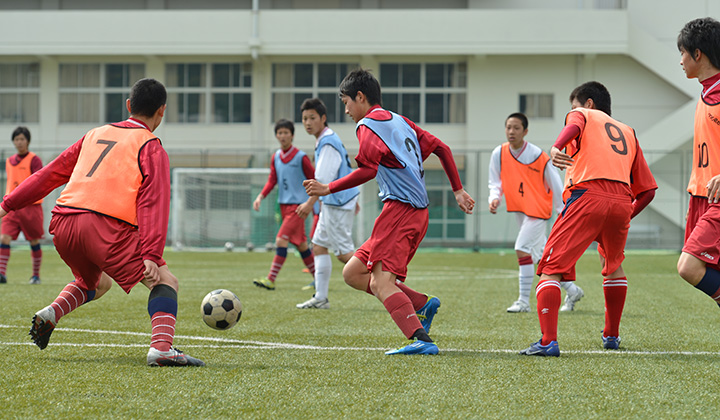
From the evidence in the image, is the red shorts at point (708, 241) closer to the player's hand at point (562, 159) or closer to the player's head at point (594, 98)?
the player's hand at point (562, 159)

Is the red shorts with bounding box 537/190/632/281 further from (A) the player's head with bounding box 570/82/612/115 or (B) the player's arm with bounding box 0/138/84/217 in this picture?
(B) the player's arm with bounding box 0/138/84/217

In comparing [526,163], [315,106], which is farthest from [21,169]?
[526,163]

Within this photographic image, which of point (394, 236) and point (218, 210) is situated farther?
point (218, 210)

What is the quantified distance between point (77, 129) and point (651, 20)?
21.1 m

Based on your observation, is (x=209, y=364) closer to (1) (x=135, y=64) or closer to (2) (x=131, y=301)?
(2) (x=131, y=301)

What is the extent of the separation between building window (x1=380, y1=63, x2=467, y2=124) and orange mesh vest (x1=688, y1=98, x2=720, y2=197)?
24.0m

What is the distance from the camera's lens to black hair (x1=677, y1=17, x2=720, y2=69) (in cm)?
443

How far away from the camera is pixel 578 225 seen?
4926 mm

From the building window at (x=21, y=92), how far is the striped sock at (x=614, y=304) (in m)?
27.9

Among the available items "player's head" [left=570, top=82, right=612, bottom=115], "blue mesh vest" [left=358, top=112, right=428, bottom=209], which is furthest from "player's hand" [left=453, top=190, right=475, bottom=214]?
"player's head" [left=570, top=82, right=612, bottom=115]

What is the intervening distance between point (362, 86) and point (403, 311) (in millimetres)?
1461

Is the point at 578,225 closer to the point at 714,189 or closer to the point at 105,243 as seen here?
the point at 714,189

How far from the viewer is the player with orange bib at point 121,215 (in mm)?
4395

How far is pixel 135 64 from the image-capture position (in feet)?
96.2
